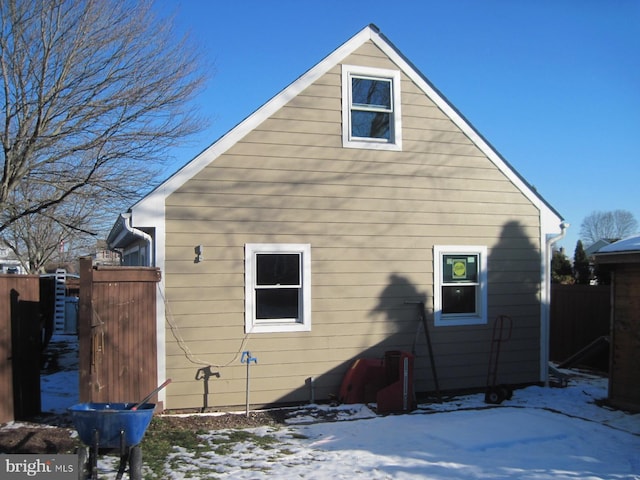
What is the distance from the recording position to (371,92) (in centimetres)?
910

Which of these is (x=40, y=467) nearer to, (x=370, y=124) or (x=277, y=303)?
(x=277, y=303)

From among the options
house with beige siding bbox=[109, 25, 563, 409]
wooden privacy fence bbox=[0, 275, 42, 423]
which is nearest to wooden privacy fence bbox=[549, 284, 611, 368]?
house with beige siding bbox=[109, 25, 563, 409]

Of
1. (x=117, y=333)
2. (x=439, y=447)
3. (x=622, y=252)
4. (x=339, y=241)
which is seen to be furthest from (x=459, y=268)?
(x=117, y=333)

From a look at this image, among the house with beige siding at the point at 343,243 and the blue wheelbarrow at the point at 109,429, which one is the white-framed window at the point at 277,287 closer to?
the house with beige siding at the point at 343,243

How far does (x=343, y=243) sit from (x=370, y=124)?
2059 mm

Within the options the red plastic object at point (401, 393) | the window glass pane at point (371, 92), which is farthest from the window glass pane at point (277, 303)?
the window glass pane at point (371, 92)

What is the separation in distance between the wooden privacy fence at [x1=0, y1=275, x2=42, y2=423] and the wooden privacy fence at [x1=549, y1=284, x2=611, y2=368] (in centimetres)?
1134

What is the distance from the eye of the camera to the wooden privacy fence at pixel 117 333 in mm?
7012

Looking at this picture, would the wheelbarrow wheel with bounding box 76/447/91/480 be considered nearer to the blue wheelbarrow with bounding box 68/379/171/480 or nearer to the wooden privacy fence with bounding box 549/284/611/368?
the blue wheelbarrow with bounding box 68/379/171/480

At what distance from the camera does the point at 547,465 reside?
565cm

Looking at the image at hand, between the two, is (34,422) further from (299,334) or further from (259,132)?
(259,132)

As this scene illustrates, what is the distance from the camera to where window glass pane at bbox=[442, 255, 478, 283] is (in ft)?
30.8

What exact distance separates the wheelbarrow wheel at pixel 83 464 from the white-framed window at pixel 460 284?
6.07 metres

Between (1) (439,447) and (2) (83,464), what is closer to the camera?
(2) (83,464)
